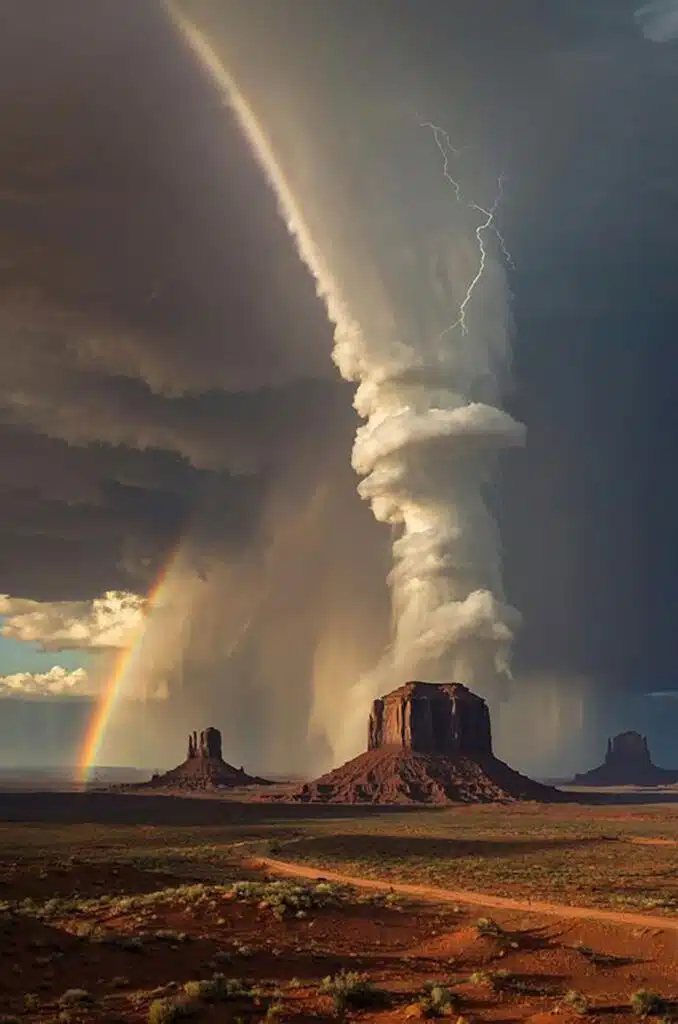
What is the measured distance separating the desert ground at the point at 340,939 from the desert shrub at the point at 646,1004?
5cm

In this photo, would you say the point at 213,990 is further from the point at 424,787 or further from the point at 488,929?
the point at 424,787

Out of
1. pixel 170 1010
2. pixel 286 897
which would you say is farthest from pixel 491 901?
pixel 170 1010

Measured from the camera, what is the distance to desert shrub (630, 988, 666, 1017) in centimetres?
2156

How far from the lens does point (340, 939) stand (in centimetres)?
3216

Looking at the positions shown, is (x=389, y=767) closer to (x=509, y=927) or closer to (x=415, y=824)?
(x=415, y=824)

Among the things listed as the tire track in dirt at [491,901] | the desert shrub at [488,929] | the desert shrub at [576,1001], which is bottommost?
the desert shrub at [576,1001]

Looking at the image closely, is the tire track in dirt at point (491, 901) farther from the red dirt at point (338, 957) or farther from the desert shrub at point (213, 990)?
the desert shrub at point (213, 990)

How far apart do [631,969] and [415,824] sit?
98.7 meters

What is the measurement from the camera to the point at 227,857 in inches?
2817

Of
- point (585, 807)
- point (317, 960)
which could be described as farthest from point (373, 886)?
point (585, 807)

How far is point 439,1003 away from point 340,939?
11176mm

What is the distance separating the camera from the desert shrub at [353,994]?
22.1 meters

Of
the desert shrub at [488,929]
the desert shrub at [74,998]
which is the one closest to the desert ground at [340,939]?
the desert shrub at [74,998]

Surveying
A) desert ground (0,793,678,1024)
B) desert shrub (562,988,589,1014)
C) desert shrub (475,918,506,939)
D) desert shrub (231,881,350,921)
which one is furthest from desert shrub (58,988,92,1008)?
desert shrub (475,918,506,939)
